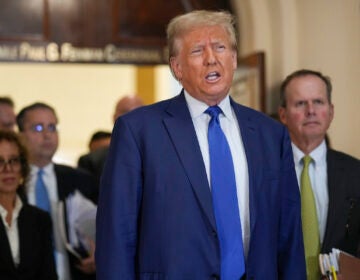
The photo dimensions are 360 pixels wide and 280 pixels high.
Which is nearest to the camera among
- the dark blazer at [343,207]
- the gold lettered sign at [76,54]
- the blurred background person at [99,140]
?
the dark blazer at [343,207]

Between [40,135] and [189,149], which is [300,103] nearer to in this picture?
[189,149]

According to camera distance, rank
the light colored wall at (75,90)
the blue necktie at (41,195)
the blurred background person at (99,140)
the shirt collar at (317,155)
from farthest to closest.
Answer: the light colored wall at (75,90) < the blurred background person at (99,140) < the blue necktie at (41,195) < the shirt collar at (317,155)

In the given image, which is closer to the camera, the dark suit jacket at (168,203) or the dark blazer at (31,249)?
the dark suit jacket at (168,203)

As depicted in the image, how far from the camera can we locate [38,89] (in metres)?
11.6

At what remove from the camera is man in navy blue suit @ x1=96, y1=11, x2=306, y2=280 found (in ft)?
9.84

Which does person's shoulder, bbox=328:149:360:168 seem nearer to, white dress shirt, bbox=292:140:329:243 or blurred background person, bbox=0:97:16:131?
white dress shirt, bbox=292:140:329:243

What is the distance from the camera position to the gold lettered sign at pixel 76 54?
608 cm

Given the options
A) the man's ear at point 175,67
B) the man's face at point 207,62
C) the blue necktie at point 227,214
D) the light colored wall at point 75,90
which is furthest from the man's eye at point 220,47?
the light colored wall at point 75,90

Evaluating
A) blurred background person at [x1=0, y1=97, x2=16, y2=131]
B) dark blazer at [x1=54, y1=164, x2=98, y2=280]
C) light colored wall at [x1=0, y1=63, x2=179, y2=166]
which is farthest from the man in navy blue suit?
light colored wall at [x1=0, y1=63, x2=179, y2=166]

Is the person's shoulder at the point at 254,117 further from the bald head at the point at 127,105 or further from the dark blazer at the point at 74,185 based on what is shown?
the bald head at the point at 127,105

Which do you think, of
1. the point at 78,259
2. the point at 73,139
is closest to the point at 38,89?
the point at 73,139

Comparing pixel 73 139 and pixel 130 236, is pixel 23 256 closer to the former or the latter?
pixel 130 236

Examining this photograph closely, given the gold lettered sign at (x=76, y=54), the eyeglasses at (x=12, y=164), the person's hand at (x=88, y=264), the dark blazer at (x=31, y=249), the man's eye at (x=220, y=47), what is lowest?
the person's hand at (x=88, y=264)

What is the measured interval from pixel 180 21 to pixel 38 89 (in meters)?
8.69
